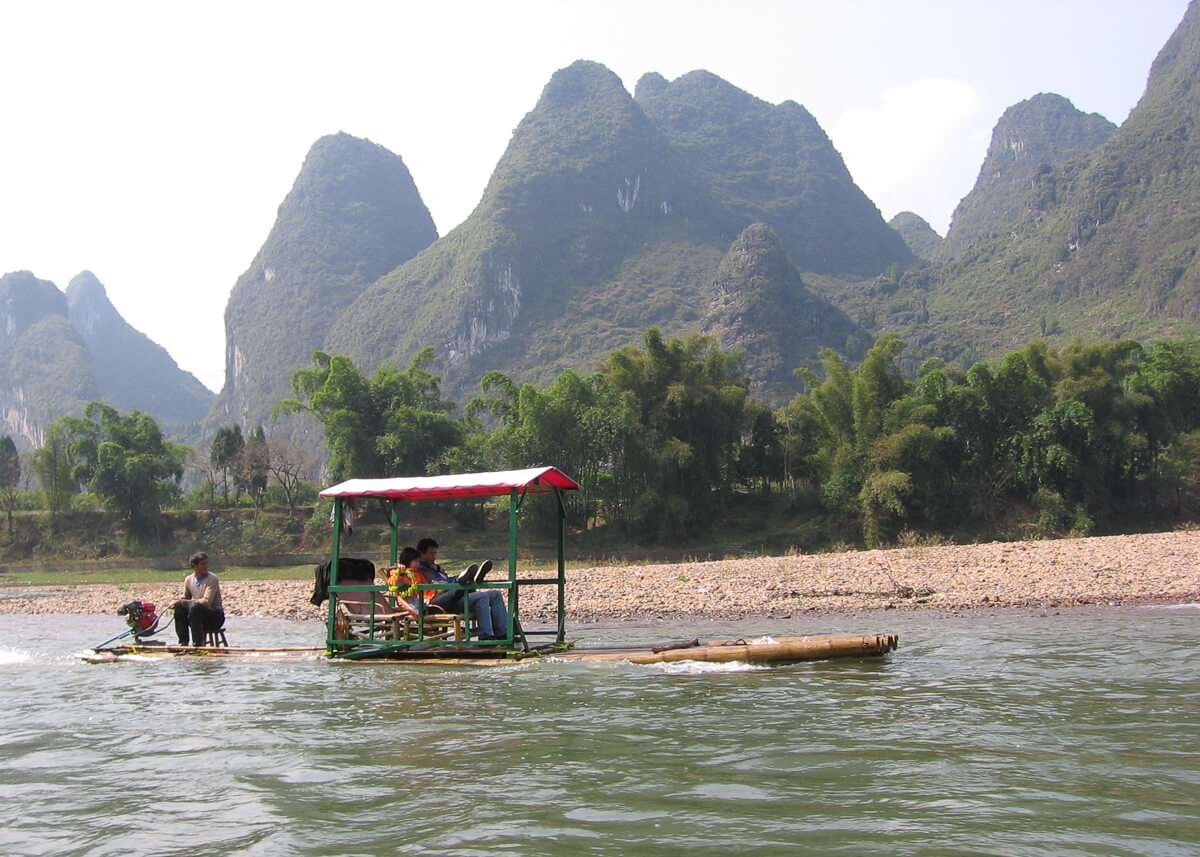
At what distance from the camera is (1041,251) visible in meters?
120

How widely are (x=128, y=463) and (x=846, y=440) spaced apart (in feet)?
122

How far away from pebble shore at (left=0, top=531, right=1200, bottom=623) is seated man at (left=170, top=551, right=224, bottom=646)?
7.71 m

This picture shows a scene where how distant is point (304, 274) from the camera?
593ft

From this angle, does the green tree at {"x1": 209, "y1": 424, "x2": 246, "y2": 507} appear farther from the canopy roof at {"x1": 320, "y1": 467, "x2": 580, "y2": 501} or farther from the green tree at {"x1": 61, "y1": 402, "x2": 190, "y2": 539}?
the canopy roof at {"x1": 320, "y1": 467, "x2": 580, "y2": 501}

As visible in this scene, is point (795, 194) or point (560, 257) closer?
point (560, 257)

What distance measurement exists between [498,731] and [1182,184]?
12701 centimetres

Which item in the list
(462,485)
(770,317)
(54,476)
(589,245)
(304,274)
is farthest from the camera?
(304,274)

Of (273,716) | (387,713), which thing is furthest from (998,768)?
(273,716)

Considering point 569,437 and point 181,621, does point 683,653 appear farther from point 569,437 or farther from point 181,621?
point 569,437

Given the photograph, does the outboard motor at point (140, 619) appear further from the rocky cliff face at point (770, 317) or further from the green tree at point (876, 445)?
the rocky cliff face at point (770, 317)

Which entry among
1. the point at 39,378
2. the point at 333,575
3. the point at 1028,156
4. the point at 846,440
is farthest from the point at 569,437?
the point at 1028,156

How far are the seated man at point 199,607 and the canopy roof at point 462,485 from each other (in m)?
3.08

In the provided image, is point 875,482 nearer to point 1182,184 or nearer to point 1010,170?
point 1182,184

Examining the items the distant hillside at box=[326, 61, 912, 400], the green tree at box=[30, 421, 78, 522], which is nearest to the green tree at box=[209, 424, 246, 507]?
the green tree at box=[30, 421, 78, 522]
